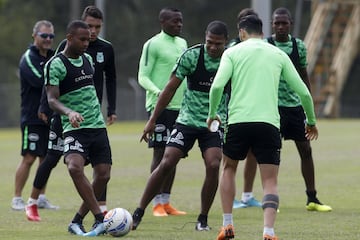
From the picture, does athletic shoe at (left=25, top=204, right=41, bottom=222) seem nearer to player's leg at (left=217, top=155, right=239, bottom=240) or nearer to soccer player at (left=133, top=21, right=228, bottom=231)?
soccer player at (left=133, top=21, right=228, bottom=231)

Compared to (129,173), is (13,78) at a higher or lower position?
lower

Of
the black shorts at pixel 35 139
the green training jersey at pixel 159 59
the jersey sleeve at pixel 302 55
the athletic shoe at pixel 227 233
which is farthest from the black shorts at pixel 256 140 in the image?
the black shorts at pixel 35 139

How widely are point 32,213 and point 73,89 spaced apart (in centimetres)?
217

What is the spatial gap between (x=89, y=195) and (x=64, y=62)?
1389 millimetres

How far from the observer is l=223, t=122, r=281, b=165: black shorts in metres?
9.66

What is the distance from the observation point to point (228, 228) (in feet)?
32.2

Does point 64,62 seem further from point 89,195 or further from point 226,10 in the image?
point 226,10

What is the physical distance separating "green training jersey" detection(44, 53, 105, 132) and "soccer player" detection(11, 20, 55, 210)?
2.72 m

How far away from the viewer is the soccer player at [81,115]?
10609mm

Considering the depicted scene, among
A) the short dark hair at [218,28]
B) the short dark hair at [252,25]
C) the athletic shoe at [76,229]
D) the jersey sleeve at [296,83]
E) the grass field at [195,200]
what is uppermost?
the short dark hair at [252,25]

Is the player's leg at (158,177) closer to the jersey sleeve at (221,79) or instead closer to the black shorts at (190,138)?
the black shorts at (190,138)

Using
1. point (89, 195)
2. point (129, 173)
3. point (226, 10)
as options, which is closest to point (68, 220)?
point (89, 195)

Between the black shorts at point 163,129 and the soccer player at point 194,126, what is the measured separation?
5.05ft

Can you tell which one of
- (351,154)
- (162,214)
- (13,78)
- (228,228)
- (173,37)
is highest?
(173,37)
